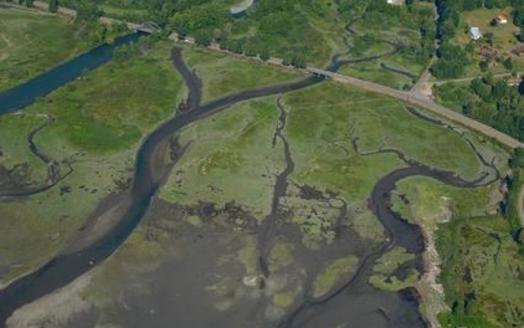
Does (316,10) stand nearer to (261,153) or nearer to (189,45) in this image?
(189,45)

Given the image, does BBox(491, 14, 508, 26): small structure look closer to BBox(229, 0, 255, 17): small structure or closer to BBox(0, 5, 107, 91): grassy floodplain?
BBox(229, 0, 255, 17): small structure

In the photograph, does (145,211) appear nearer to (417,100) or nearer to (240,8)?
(417,100)

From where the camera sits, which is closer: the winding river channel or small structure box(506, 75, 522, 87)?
the winding river channel

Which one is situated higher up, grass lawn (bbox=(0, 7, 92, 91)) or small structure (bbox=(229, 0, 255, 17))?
small structure (bbox=(229, 0, 255, 17))

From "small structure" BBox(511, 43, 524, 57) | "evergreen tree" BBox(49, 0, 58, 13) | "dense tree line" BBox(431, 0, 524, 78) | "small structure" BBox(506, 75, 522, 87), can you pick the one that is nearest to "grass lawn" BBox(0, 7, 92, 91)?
"evergreen tree" BBox(49, 0, 58, 13)

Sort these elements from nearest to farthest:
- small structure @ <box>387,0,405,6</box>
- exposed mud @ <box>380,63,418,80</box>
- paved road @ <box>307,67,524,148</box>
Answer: paved road @ <box>307,67,524,148</box>, exposed mud @ <box>380,63,418,80</box>, small structure @ <box>387,0,405,6</box>

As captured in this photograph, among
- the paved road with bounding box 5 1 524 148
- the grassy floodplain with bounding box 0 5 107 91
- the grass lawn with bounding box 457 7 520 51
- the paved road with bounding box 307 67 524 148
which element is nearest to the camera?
the paved road with bounding box 307 67 524 148

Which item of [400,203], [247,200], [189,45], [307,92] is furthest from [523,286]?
[189,45]

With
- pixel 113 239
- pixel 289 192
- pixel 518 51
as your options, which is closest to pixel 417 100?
pixel 518 51
